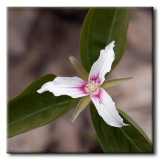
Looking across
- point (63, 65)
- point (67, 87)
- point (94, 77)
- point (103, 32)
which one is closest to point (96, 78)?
point (94, 77)

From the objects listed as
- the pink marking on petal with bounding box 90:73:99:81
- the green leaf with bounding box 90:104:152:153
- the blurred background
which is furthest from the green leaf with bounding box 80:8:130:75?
the blurred background

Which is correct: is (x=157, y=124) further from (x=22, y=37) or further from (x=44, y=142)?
(x=22, y=37)

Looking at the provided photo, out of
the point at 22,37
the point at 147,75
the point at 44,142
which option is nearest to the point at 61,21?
the point at 22,37

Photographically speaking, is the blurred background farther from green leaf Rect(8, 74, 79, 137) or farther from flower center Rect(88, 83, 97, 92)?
flower center Rect(88, 83, 97, 92)

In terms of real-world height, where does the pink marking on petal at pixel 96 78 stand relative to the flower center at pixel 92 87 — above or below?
above

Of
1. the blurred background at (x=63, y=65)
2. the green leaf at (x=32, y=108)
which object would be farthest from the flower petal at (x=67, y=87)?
the blurred background at (x=63, y=65)
